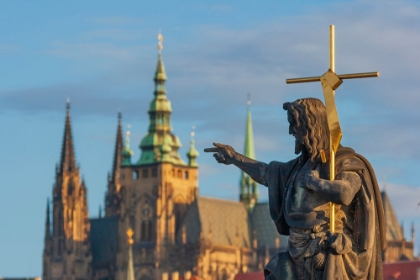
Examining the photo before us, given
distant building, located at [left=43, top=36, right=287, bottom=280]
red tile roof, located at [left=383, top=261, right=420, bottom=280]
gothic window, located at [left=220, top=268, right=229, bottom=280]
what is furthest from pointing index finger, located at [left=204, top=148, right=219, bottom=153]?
gothic window, located at [left=220, top=268, right=229, bottom=280]

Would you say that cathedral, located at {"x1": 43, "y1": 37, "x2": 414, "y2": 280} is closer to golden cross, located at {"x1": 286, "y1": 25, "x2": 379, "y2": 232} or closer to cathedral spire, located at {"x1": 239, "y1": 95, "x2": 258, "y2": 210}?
cathedral spire, located at {"x1": 239, "y1": 95, "x2": 258, "y2": 210}

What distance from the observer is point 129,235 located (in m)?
150

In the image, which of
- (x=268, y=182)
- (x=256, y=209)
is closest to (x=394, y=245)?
(x=256, y=209)

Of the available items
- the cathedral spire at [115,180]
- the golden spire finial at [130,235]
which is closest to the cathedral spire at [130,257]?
the golden spire finial at [130,235]

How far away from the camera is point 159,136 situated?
16100 cm

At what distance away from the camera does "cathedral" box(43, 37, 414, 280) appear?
517 feet

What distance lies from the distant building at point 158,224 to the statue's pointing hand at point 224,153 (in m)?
141

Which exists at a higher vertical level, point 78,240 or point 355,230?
point 78,240

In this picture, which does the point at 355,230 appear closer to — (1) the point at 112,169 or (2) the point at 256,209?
(2) the point at 256,209

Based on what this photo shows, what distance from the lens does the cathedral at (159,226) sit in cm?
15750

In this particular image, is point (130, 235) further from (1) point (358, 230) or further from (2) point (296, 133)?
(1) point (358, 230)

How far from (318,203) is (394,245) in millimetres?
148844

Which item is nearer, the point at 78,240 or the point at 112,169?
the point at 78,240

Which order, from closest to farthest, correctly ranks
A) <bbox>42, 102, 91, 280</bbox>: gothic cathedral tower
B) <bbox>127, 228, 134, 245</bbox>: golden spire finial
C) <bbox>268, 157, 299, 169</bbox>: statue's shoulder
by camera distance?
<bbox>268, 157, 299, 169</bbox>: statue's shoulder
<bbox>127, 228, 134, 245</bbox>: golden spire finial
<bbox>42, 102, 91, 280</bbox>: gothic cathedral tower
